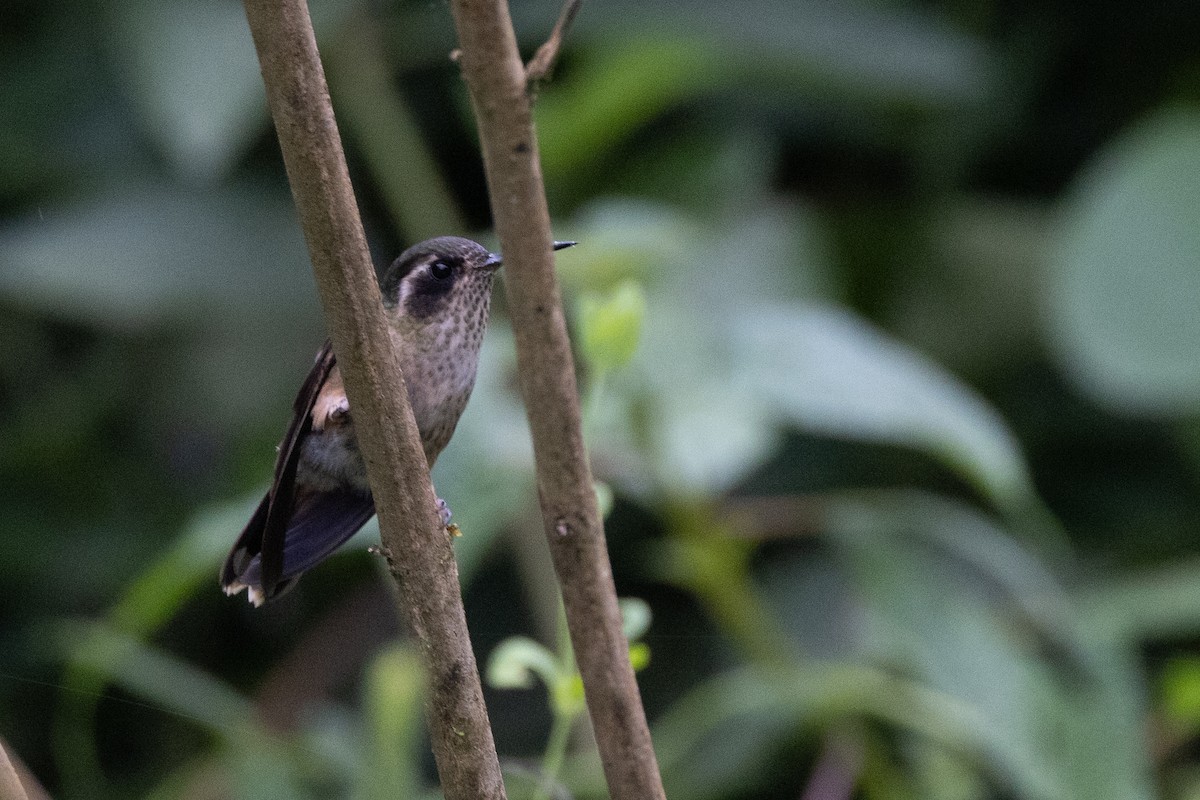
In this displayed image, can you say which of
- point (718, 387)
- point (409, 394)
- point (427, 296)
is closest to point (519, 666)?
point (409, 394)

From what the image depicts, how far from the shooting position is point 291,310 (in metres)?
2.35

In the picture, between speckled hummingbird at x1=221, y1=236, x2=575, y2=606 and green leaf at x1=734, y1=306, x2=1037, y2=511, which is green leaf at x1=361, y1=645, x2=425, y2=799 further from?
green leaf at x1=734, y1=306, x2=1037, y2=511

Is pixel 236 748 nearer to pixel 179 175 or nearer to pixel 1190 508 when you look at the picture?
pixel 179 175

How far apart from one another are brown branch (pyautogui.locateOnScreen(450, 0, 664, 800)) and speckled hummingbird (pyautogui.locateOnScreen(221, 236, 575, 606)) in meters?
0.30

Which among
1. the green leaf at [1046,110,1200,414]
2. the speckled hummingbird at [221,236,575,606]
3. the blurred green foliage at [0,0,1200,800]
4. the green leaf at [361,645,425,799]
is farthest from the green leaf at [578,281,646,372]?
the green leaf at [1046,110,1200,414]

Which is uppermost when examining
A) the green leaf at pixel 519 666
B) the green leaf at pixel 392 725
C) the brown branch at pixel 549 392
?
the brown branch at pixel 549 392

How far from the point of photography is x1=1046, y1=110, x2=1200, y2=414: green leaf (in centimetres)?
227

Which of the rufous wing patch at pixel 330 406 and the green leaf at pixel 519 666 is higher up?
the rufous wing patch at pixel 330 406

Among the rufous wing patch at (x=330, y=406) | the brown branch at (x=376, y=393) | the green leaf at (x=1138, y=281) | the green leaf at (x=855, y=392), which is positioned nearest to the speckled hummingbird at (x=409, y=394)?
the rufous wing patch at (x=330, y=406)

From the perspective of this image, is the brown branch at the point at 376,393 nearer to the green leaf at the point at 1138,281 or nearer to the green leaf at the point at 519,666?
the green leaf at the point at 519,666

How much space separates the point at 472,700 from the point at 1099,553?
6.66ft

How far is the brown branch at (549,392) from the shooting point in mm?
624

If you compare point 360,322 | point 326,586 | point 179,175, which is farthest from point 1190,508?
point 360,322

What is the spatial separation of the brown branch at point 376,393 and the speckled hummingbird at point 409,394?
30 centimetres
